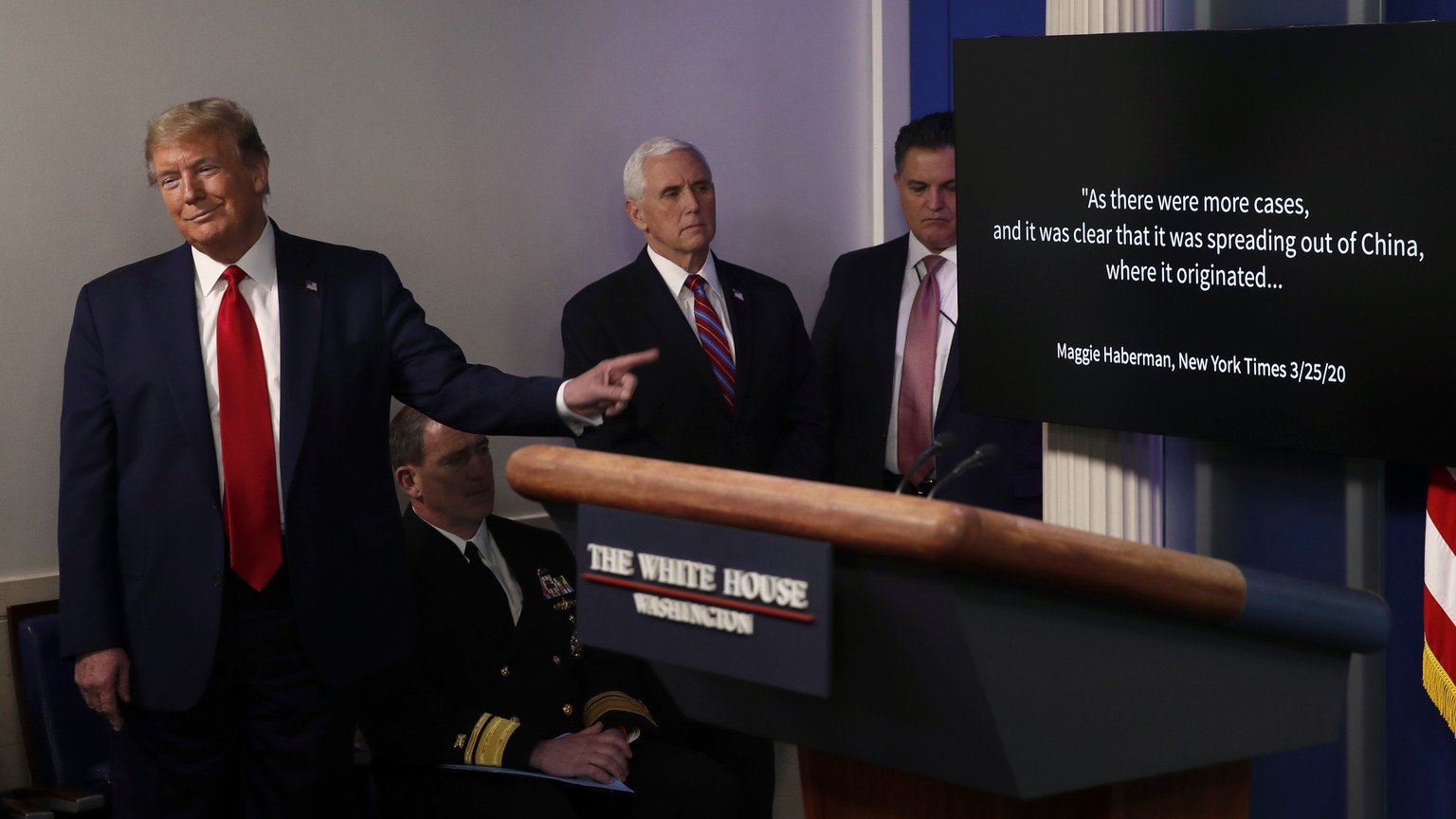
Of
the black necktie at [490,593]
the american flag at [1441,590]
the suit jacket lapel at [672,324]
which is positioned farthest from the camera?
the suit jacket lapel at [672,324]

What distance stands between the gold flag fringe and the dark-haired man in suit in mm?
1542

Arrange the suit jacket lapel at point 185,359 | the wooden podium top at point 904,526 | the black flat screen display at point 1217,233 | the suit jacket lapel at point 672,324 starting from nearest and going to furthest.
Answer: the wooden podium top at point 904,526 < the black flat screen display at point 1217,233 < the suit jacket lapel at point 185,359 < the suit jacket lapel at point 672,324

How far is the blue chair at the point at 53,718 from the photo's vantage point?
9.96ft

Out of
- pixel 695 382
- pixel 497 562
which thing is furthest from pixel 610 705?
pixel 695 382

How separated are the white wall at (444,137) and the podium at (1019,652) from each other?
2.33 m

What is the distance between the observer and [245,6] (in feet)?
11.5

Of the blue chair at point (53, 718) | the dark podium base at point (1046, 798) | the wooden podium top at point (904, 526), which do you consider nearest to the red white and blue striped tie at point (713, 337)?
the blue chair at point (53, 718)

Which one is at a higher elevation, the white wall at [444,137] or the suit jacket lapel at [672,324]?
the white wall at [444,137]

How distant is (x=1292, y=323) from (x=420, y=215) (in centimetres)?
244

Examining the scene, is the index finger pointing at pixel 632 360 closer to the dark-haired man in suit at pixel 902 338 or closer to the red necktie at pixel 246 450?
the red necktie at pixel 246 450

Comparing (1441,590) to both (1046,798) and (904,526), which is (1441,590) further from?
(904,526)

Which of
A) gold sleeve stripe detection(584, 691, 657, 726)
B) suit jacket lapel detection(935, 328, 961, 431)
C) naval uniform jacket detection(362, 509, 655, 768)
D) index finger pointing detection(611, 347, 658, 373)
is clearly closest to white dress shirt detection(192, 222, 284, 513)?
naval uniform jacket detection(362, 509, 655, 768)

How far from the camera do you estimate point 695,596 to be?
3.94 feet

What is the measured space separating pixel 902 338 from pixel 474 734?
158 cm
